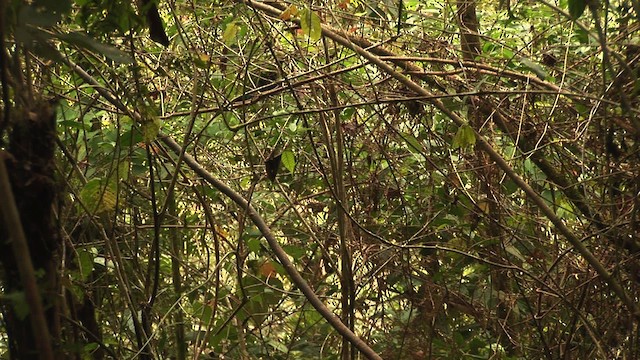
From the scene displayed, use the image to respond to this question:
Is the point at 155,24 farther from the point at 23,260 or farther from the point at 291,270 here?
the point at 23,260

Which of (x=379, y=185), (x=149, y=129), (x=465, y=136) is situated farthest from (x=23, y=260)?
(x=379, y=185)

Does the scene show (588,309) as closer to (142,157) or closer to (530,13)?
(530,13)

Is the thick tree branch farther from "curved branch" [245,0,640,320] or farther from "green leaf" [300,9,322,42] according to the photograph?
"curved branch" [245,0,640,320]

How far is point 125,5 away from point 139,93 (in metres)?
0.21

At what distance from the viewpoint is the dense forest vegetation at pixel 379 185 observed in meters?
2.39

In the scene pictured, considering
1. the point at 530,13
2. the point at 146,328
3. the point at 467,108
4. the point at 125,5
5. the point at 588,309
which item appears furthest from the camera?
the point at 530,13

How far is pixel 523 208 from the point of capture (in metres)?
2.91

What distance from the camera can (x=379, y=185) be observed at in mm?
2965

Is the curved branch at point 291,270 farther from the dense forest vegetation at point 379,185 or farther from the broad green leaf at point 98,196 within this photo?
the broad green leaf at point 98,196

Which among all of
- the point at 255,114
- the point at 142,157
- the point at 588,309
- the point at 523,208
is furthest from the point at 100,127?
the point at 588,309

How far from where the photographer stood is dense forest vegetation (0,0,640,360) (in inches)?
94.3

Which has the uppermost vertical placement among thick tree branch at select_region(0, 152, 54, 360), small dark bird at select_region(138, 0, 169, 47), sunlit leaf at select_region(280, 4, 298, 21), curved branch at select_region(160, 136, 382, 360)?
sunlit leaf at select_region(280, 4, 298, 21)

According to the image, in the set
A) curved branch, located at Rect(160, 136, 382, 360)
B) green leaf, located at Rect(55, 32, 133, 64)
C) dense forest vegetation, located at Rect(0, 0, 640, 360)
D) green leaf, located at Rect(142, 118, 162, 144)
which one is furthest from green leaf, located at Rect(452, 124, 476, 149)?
green leaf, located at Rect(55, 32, 133, 64)

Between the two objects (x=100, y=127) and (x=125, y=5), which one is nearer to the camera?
(x=125, y=5)
